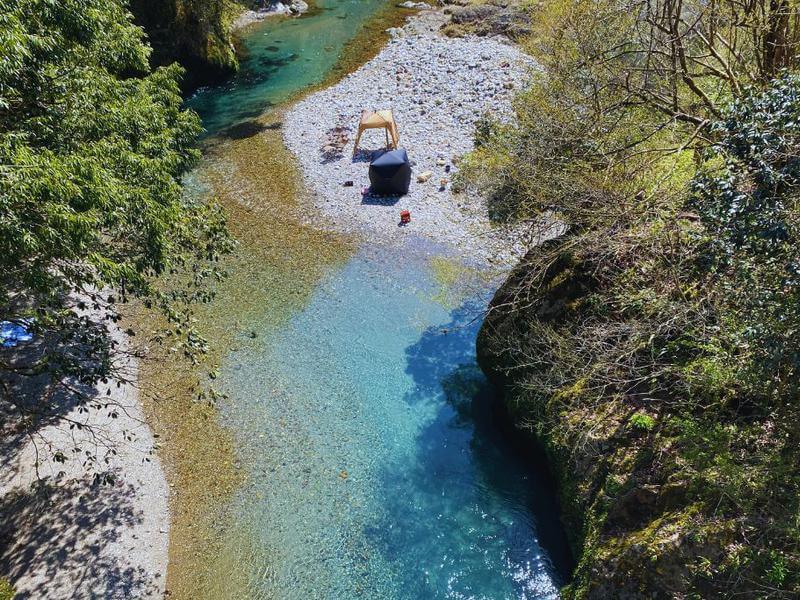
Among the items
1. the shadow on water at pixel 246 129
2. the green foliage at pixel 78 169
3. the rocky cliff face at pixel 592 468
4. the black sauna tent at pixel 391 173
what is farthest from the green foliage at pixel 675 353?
the shadow on water at pixel 246 129

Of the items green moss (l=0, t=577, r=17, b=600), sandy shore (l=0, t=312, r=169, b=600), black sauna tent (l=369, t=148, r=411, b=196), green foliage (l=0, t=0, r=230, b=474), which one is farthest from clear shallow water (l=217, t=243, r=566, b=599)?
black sauna tent (l=369, t=148, r=411, b=196)

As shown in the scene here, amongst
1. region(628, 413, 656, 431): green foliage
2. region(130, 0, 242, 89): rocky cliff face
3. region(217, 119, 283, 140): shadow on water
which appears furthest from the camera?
region(130, 0, 242, 89): rocky cliff face

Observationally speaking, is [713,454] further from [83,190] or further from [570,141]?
[83,190]

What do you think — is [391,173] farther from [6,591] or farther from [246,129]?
[6,591]

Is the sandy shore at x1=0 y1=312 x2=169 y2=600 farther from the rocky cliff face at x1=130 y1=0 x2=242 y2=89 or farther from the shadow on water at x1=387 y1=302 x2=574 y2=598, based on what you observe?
the rocky cliff face at x1=130 y1=0 x2=242 y2=89

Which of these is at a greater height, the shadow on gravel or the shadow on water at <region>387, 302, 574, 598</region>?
the shadow on water at <region>387, 302, 574, 598</region>

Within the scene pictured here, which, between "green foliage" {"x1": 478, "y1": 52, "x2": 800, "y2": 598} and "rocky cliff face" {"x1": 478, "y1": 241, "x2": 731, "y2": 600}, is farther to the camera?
"rocky cliff face" {"x1": 478, "y1": 241, "x2": 731, "y2": 600}

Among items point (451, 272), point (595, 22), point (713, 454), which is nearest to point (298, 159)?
point (451, 272)
